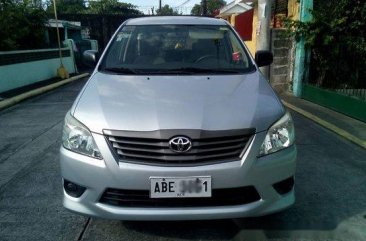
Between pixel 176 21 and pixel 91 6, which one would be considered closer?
pixel 176 21

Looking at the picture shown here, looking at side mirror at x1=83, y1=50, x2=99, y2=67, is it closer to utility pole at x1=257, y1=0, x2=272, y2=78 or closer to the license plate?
the license plate

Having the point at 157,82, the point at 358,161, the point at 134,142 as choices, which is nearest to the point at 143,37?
the point at 157,82

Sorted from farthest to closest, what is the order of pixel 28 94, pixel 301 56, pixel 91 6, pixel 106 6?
pixel 91 6 → pixel 106 6 → pixel 28 94 → pixel 301 56

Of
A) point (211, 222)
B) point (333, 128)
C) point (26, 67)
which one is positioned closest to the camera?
point (211, 222)

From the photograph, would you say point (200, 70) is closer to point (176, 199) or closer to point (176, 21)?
point (176, 21)

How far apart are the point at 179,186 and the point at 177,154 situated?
209 millimetres

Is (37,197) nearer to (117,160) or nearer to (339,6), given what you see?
(117,160)

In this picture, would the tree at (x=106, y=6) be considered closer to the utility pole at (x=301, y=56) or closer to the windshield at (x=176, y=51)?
the utility pole at (x=301, y=56)

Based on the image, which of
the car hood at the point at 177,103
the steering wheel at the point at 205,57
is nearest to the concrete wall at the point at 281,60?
the steering wheel at the point at 205,57

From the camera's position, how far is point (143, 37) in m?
4.24

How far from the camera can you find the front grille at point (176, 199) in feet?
8.82

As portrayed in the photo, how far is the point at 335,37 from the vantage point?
8.18 meters

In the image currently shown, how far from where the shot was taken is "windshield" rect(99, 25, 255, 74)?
3.78 metres

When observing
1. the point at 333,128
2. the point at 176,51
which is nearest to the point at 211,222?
the point at 176,51
